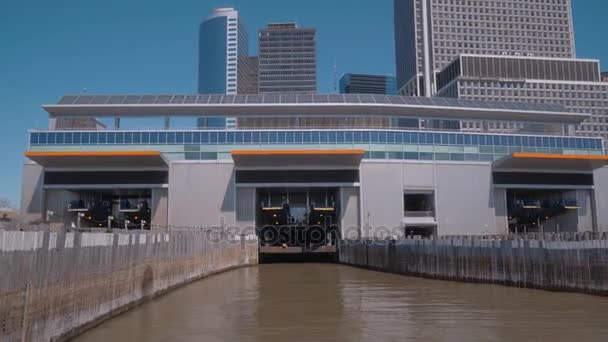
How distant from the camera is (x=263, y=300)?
95.7 feet

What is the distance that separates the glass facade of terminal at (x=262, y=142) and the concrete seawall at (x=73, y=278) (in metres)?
37.8

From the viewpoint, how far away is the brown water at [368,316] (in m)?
18.0

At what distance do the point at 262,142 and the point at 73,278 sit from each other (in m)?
55.7

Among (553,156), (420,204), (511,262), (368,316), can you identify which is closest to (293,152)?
(420,204)

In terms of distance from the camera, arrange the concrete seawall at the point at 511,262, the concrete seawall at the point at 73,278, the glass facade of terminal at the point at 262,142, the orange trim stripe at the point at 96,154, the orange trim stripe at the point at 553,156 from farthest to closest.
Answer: the orange trim stripe at the point at 553,156 < the glass facade of terminal at the point at 262,142 < the orange trim stripe at the point at 96,154 < the concrete seawall at the point at 511,262 < the concrete seawall at the point at 73,278

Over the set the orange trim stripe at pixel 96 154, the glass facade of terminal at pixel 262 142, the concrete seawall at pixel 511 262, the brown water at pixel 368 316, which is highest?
the glass facade of terminal at pixel 262 142

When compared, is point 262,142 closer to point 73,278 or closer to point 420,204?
point 420,204

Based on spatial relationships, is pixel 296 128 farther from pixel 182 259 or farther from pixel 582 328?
pixel 582 328

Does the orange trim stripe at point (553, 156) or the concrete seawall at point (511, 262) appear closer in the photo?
the concrete seawall at point (511, 262)

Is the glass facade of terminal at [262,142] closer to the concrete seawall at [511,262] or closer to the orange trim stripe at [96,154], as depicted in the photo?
Result: the orange trim stripe at [96,154]

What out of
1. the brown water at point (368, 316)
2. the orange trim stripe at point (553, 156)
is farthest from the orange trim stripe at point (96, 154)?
the orange trim stripe at point (553, 156)

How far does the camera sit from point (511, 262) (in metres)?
33.2

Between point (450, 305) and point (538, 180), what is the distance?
2331 inches

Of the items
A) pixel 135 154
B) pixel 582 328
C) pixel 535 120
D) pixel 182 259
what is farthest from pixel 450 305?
pixel 535 120
